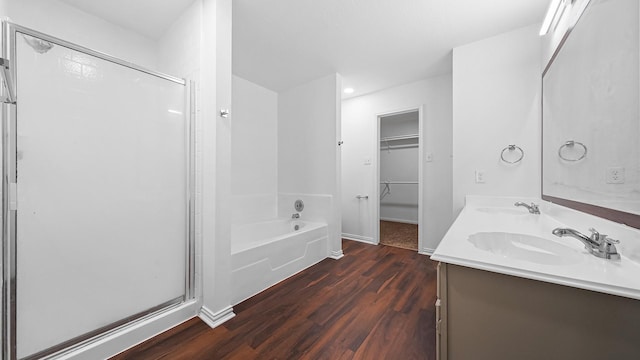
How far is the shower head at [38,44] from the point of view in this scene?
3.50 feet

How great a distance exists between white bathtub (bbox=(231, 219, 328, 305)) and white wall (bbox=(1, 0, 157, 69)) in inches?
81.1

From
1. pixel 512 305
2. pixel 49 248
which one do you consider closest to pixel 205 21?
pixel 49 248

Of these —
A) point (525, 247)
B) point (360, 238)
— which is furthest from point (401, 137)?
point (525, 247)

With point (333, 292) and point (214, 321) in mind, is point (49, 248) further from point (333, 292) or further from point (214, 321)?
point (333, 292)

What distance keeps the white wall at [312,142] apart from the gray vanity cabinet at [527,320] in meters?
2.05

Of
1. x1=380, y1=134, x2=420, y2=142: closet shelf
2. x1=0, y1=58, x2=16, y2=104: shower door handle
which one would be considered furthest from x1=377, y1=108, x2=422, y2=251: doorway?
x1=0, y1=58, x2=16, y2=104: shower door handle

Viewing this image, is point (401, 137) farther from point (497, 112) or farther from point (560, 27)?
point (560, 27)

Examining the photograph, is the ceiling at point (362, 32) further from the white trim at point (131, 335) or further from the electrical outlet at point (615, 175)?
the white trim at point (131, 335)

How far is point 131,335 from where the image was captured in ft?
4.30

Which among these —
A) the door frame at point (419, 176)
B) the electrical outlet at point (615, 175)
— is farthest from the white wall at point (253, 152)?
the electrical outlet at point (615, 175)

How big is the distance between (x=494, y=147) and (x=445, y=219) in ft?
3.75

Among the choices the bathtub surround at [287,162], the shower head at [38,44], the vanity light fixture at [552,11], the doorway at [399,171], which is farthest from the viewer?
the doorway at [399,171]

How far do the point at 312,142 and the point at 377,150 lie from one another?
105 cm

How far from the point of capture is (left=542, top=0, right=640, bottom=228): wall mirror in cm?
80
